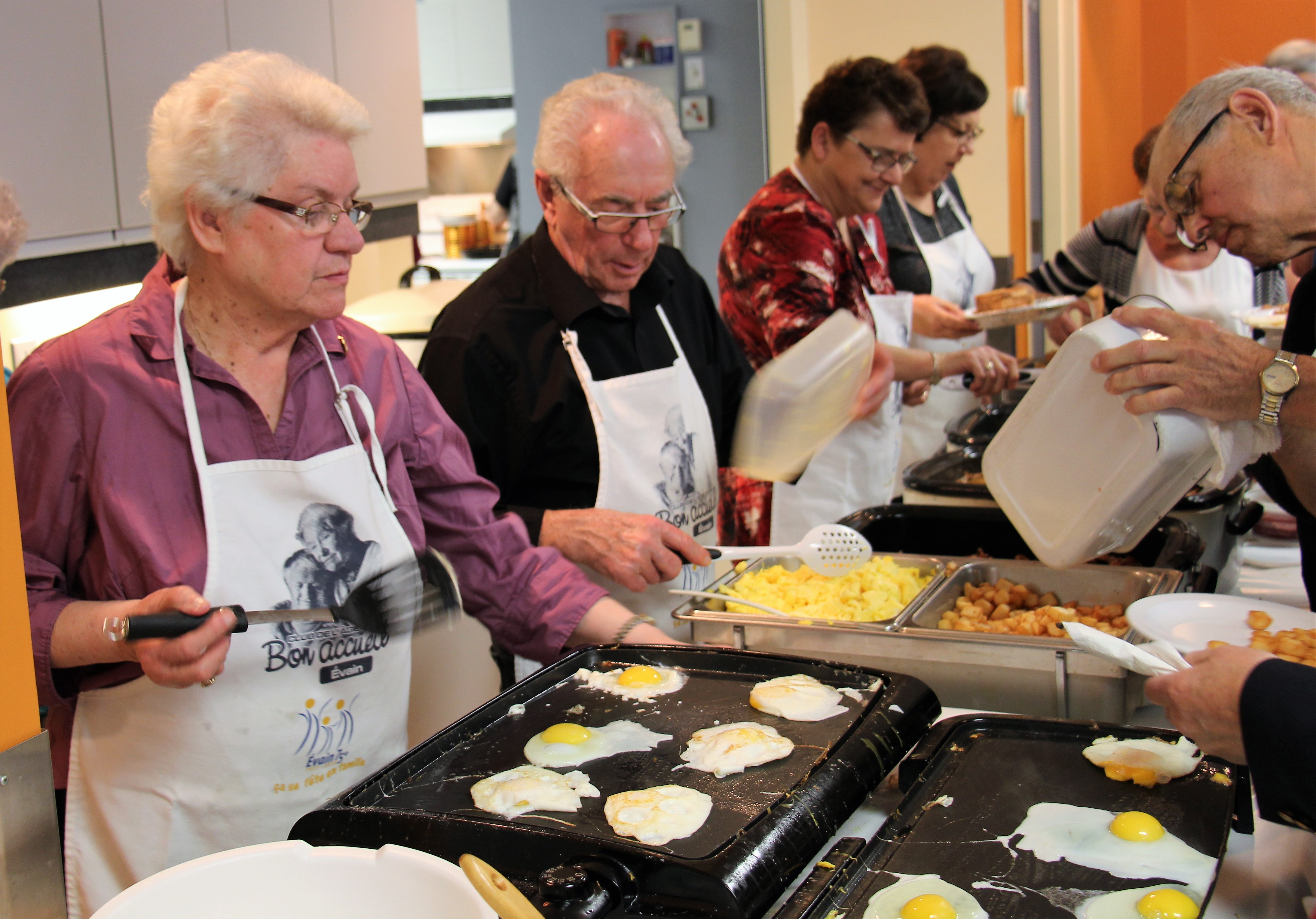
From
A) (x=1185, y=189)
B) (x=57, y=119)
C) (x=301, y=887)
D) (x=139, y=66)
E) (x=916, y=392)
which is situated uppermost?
(x=139, y=66)

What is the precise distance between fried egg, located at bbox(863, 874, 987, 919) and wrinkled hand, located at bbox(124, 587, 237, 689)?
0.72 m

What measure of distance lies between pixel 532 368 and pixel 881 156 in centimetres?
116

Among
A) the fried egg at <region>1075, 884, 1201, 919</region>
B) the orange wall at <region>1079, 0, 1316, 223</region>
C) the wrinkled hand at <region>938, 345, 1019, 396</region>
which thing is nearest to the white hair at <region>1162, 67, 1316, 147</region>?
the fried egg at <region>1075, 884, 1201, 919</region>

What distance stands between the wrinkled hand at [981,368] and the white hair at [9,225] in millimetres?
2071

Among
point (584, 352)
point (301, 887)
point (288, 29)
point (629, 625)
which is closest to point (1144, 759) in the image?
point (629, 625)

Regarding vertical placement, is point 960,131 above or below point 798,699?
above

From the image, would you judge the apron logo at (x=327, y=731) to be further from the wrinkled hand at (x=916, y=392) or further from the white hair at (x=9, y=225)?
the wrinkled hand at (x=916, y=392)

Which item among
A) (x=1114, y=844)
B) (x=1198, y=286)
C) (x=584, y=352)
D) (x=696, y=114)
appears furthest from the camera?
(x=696, y=114)

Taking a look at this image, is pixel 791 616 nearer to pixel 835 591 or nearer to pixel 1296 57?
pixel 835 591

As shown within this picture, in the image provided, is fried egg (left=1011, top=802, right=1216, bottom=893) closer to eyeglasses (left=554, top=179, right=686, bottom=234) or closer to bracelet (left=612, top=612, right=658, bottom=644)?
bracelet (left=612, top=612, right=658, bottom=644)

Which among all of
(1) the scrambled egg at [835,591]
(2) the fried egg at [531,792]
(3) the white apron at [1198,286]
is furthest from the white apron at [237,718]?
(3) the white apron at [1198,286]

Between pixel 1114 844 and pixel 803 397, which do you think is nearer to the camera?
pixel 1114 844

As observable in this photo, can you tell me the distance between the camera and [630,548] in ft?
5.89

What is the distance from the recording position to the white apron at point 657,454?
205cm
